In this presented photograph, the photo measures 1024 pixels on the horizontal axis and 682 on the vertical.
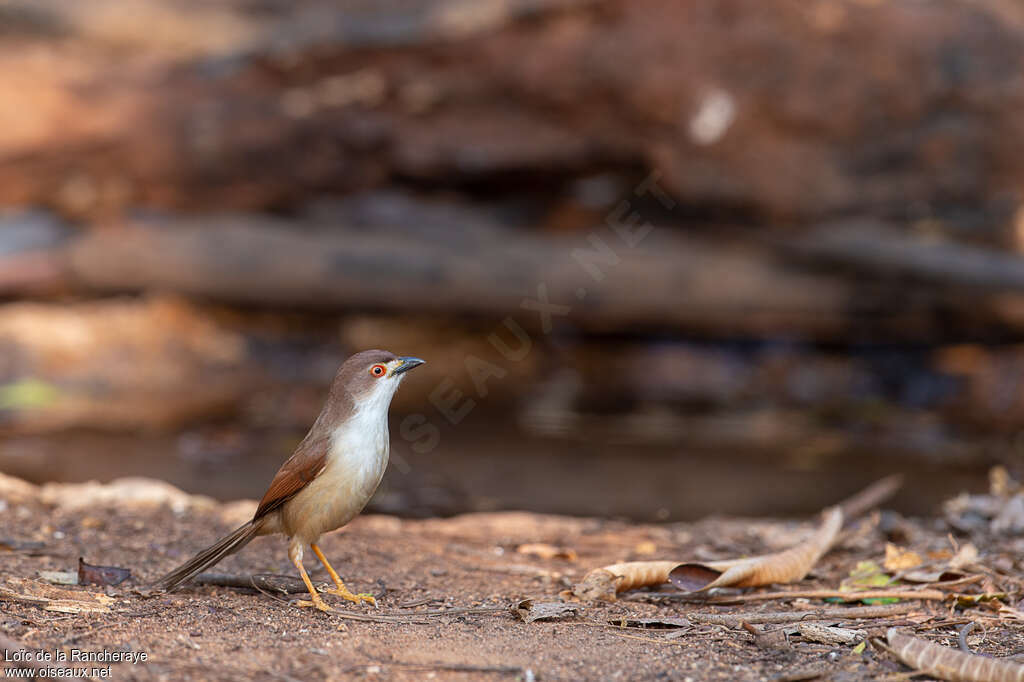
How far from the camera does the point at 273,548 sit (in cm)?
495

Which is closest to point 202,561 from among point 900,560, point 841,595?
point 841,595

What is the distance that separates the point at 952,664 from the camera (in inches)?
121

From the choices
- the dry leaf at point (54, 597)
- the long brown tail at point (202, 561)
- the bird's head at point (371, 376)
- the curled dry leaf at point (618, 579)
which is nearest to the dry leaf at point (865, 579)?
the curled dry leaf at point (618, 579)

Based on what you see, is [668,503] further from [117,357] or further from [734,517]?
[117,357]

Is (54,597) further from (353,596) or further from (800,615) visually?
(800,615)

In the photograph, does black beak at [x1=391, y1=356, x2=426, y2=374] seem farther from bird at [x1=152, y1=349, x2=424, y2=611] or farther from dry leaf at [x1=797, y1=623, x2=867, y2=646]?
dry leaf at [x1=797, y1=623, x2=867, y2=646]

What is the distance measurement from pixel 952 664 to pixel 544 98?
716cm

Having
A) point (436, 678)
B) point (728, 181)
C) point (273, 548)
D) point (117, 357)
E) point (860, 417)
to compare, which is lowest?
point (436, 678)

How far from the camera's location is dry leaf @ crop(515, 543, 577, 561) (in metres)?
4.86

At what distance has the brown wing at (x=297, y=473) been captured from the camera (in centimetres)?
401

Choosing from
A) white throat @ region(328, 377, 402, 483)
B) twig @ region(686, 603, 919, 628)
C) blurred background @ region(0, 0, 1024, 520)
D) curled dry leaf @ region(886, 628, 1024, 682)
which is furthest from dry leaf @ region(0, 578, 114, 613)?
blurred background @ region(0, 0, 1024, 520)

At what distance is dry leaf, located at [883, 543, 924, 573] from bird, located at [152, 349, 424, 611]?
2216 millimetres

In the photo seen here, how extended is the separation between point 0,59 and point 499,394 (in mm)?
5624

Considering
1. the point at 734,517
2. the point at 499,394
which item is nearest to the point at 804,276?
the point at 499,394
